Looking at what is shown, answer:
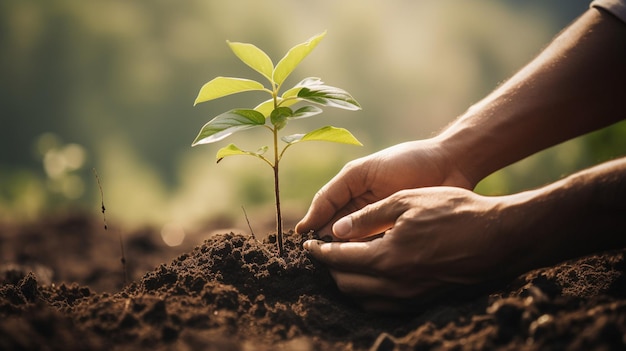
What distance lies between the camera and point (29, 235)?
406cm

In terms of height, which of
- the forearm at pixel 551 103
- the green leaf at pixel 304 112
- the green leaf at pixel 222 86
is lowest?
the forearm at pixel 551 103

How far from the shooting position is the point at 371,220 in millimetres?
1685

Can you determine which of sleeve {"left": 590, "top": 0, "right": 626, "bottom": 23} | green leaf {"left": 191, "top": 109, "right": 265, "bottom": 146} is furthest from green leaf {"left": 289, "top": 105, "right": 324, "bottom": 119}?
sleeve {"left": 590, "top": 0, "right": 626, "bottom": 23}

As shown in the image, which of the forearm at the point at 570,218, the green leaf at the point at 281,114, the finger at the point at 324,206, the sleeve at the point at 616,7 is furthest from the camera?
the finger at the point at 324,206

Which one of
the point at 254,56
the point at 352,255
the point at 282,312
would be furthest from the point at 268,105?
the point at 282,312

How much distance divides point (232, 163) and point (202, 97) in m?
5.43

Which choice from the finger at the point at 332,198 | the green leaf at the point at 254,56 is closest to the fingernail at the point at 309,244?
the finger at the point at 332,198

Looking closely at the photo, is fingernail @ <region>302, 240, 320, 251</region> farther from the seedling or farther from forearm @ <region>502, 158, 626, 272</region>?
forearm @ <region>502, 158, 626, 272</region>

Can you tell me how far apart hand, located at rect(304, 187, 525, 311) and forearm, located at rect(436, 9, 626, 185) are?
0.61 m

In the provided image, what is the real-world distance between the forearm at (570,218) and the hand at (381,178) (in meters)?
0.61

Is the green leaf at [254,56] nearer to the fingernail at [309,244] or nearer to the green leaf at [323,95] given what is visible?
the green leaf at [323,95]

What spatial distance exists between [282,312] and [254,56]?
0.83 metres

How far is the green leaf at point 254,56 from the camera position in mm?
1661

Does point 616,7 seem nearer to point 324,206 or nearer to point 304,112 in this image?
point 304,112
